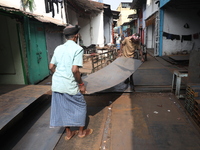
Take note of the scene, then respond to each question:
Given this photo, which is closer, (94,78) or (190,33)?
(94,78)

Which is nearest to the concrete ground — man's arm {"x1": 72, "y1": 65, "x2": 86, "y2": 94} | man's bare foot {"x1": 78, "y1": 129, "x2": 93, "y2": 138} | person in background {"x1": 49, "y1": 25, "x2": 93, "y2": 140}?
man's bare foot {"x1": 78, "y1": 129, "x2": 93, "y2": 138}

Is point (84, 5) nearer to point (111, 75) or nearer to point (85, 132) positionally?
point (111, 75)

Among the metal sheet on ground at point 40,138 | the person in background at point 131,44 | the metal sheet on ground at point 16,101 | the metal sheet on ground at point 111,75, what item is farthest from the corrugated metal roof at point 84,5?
the metal sheet on ground at point 40,138

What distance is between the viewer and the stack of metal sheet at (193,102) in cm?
302

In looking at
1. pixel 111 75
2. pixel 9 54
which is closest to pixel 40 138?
pixel 111 75

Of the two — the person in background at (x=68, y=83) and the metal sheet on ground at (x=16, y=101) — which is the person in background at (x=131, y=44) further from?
the person in background at (x=68, y=83)

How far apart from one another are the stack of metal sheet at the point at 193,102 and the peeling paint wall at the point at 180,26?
8.82 metres

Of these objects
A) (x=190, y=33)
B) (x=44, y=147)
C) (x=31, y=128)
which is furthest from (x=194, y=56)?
(x=190, y=33)

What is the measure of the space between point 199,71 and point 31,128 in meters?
3.96

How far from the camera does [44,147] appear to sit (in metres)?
2.57

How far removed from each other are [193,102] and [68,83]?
254 centimetres

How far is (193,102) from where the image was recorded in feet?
10.5

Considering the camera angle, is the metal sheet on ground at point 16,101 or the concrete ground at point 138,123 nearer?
the concrete ground at point 138,123

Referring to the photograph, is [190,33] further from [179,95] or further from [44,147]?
[44,147]
